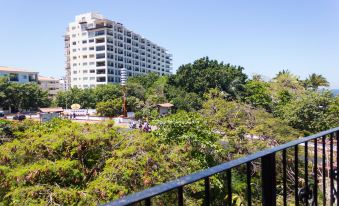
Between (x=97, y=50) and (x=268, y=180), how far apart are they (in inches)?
2771

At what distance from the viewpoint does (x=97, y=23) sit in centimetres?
6925

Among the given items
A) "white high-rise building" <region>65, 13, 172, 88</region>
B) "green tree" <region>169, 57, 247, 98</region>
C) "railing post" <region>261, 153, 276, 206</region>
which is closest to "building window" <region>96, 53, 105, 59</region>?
"white high-rise building" <region>65, 13, 172, 88</region>

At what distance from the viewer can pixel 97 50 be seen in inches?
2719

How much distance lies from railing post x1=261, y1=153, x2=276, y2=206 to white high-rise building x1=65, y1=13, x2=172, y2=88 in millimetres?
67911

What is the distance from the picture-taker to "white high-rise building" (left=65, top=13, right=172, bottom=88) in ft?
225

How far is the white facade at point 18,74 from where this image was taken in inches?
2211

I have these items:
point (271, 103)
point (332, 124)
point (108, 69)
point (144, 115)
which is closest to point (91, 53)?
point (108, 69)

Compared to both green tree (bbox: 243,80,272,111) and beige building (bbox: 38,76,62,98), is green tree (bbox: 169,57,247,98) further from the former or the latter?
beige building (bbox: 38,76,62,98)

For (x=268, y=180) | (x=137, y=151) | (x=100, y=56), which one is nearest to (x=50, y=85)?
(x=100, y=56)

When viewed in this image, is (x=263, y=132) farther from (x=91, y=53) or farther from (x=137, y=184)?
(x=91, y=53)

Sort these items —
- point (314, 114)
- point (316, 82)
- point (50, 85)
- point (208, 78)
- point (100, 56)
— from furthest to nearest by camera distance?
point (50, 85) → point (100, 56) → point (316, 82) → point (208, 78) → point (314, 114)

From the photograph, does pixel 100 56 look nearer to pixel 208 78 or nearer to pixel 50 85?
pixel 50 85

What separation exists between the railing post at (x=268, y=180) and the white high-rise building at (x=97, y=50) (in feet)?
223

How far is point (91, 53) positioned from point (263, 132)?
59424 millimetres
